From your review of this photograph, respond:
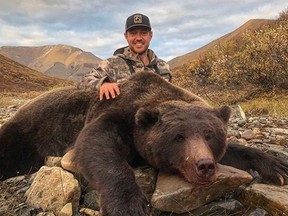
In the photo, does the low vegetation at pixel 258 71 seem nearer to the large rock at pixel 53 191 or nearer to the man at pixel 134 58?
the man at pixel 134 58

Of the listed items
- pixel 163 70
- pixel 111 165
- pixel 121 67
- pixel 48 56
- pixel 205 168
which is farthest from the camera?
pixel 48 56

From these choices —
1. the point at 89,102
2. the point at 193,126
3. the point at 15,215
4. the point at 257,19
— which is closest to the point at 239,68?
the point at 89,102

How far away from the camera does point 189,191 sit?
120 inches

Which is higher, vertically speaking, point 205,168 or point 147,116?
point 147,116

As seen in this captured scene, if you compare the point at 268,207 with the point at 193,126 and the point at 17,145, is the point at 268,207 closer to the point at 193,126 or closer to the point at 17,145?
the point at 193,126

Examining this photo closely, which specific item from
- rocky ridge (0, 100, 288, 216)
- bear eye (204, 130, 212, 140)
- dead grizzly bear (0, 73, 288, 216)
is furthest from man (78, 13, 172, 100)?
bear eye (204, 130, 212, 140)

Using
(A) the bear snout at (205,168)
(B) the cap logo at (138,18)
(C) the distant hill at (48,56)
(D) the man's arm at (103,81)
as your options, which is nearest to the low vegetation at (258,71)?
(B) the cap logo at (138,18)

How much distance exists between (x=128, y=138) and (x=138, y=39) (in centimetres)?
229

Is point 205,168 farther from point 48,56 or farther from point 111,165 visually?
point 48,56

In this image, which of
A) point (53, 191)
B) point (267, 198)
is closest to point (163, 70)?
point (53, 191)

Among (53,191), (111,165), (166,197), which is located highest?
(111,165)

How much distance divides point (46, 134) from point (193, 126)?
1957 mm

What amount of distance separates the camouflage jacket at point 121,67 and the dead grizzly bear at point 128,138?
318 mm

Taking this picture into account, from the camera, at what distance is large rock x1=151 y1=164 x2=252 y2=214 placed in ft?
9.85
